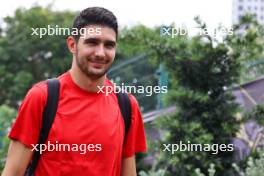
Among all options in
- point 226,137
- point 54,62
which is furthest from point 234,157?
point 54,62

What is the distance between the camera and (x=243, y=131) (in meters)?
5.85

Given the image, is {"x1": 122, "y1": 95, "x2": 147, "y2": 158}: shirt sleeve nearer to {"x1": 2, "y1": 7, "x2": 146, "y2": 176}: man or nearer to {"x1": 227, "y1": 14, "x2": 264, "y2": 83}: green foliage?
{"x1": 2, "y1": 7, "x2": 146, "y2": 176}: man

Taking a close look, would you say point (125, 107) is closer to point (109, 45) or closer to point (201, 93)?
point (109, 45)

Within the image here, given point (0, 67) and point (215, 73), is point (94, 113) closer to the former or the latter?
point (215, 73)

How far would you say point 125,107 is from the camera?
98.2 inches

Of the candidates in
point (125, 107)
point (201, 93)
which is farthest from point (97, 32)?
point (201, 93)

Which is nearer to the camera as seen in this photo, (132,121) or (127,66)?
(132,121)

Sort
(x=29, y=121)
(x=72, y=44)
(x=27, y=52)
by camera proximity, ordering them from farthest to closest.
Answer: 1. (x=27, y=52)
2. (x=72, y=44)
3. (x=29, y=121)

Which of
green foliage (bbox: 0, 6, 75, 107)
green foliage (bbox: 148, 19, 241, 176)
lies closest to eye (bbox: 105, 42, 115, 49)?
green foliage (bbox: 148, 19, 241, 176)

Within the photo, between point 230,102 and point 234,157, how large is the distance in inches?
19.2

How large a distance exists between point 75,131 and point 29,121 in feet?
0.56

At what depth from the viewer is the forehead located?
94.3 inches

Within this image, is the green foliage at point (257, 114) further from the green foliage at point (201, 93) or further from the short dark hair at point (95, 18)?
the short dark hair at point (95, 18)

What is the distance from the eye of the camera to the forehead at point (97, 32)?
2.40 m
